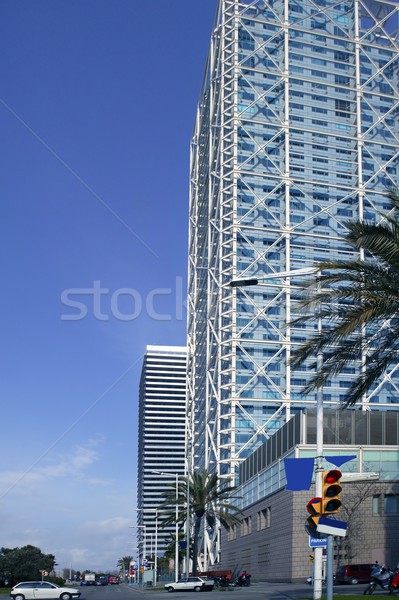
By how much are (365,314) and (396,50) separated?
131714 millimetres

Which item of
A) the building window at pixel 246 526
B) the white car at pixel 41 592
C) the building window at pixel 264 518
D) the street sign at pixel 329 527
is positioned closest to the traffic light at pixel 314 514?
the street sign at pixel 329 527

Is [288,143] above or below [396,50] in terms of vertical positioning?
below

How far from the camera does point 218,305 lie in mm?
122312

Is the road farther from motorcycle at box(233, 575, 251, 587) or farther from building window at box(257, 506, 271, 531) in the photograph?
building window at box(257, 506, 271, 531)

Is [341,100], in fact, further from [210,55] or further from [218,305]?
[218,305]

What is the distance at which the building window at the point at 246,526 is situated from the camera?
7572cm

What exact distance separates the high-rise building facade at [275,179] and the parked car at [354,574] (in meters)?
59.7

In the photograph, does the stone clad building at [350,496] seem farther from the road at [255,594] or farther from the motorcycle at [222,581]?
the road at [255,594]

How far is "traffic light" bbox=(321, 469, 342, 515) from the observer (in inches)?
644

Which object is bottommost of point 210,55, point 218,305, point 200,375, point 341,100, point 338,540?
point 338,540

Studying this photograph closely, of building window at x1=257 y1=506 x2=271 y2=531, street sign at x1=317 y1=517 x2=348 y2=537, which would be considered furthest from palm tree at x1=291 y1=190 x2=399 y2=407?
building window at x1=257 y1=506 x2=271 y2=531

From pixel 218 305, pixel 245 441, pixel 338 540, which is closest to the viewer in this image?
pixel 338 540

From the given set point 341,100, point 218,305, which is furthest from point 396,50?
point 218,305

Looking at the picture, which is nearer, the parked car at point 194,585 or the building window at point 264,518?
the parked car at point 194,585
